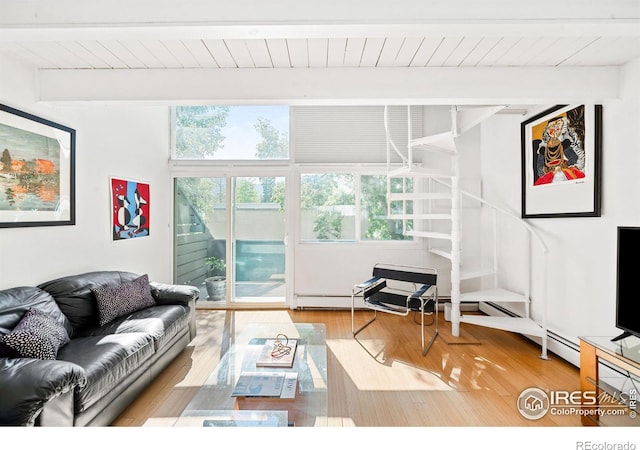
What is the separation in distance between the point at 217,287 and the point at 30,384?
10.8ft

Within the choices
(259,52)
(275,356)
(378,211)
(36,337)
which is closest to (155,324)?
(36,337)

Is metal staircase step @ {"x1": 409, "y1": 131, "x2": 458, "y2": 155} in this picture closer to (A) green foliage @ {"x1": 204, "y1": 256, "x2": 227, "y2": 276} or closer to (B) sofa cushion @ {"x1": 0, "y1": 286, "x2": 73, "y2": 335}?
(A) green foliage @ {"x1": 204, "y1": 256, "x2": 227, "y2": 276}

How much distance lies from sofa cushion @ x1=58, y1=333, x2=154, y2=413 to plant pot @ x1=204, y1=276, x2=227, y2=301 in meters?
2.37

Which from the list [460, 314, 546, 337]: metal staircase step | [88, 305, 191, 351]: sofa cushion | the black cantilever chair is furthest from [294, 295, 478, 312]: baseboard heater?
[88, 305, 191, 351]: sofa cushion

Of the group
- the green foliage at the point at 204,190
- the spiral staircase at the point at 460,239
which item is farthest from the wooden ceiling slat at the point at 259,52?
the green foliage at the point at 204,190

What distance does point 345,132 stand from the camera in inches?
185

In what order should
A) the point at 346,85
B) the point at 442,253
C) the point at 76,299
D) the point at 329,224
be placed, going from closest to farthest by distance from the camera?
the point at 346,85 → the point at 76,299 → the point at 442,253 → the point at 329,224

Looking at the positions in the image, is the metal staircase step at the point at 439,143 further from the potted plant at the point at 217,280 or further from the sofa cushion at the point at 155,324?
the potted plant at the point at 217,280

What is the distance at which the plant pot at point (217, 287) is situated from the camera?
15.7ft

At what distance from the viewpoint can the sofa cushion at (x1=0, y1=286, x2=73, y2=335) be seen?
6.48 feet

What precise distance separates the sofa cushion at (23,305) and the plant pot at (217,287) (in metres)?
2.37

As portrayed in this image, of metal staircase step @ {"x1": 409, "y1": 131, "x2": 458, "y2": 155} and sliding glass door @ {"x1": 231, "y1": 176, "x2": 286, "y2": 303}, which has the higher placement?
metal staircase step @ {"x1": 409, "y1": 131, "x2": 458, "y2": 155}

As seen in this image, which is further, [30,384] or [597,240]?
[597,240]

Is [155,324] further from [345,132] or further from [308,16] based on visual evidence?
[345,132]
